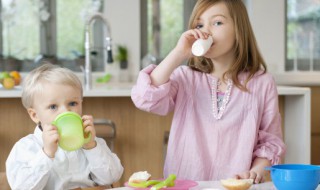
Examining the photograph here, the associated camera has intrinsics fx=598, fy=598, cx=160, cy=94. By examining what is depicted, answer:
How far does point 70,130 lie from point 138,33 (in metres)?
3.21

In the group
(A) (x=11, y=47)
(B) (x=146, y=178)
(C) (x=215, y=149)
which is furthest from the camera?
(A) (x=11, y=47)

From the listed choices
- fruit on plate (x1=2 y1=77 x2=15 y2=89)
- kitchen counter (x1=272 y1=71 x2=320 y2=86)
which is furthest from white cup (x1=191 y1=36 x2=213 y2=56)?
kitchen counter (x1=272 y1=71 x2=320 y2=86)

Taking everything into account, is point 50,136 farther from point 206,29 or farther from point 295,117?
point 295,117

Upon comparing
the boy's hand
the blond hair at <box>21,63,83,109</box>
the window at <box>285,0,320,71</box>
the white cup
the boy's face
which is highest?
the window at <box>285,0,320,71</box>

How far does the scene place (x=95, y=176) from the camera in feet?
5.51

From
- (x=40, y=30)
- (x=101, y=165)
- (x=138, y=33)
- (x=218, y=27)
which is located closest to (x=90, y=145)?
(x=101, y=165)

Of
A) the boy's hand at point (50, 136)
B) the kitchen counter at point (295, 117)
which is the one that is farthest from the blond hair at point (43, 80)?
the kitchen counter at point (295, 117)

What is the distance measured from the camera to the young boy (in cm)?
160

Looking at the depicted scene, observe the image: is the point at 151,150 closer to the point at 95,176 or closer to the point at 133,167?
the point at 133,167

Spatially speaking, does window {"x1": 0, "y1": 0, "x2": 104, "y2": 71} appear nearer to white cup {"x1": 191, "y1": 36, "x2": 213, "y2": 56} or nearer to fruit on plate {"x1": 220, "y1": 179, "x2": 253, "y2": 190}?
white cup {"x1": 191, "y1": 36, "x2": 213, "y2": 56}

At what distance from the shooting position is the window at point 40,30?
454 centimetres

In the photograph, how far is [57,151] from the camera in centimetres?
167

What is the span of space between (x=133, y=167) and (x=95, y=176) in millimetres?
1789

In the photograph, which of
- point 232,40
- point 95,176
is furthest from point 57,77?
point 232,40
